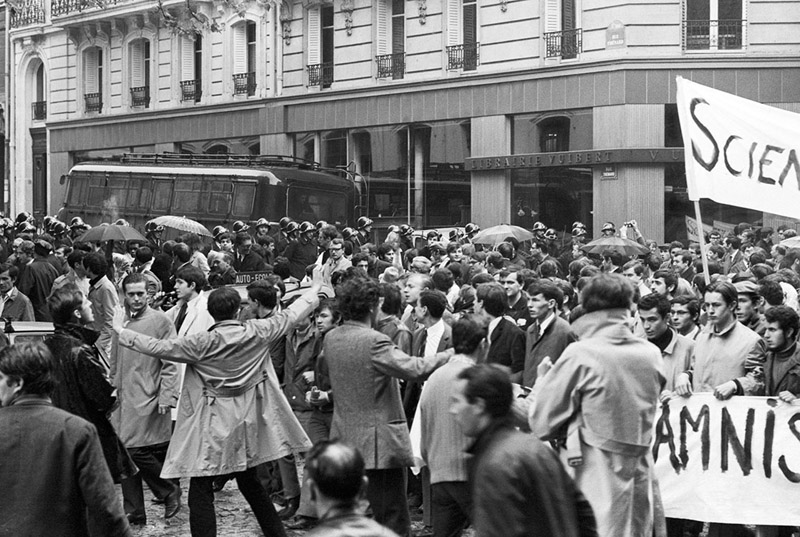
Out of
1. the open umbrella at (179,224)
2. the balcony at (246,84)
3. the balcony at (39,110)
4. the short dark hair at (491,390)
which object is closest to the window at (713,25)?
the open umbrella at (179,224)

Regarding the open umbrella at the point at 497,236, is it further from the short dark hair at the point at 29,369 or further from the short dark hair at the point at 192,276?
the short dark hair at the point at 29,369

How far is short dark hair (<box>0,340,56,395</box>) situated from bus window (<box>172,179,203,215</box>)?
22598 millimetres

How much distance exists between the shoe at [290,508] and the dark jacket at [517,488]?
17.5 ft

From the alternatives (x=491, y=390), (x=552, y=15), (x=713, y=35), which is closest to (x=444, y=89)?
(x=552, y=15)

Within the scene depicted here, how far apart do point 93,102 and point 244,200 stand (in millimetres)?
17395

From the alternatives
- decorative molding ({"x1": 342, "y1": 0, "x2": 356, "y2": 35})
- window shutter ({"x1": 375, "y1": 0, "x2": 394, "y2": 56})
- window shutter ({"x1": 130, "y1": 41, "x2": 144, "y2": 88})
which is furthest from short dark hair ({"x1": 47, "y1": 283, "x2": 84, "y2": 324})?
window shutter ({"x1": 130, "y1": 41, "x2": 144, "y2": 88})

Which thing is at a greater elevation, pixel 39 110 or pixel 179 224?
pixel 39 110

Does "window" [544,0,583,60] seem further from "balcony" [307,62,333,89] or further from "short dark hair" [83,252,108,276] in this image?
"short dark hair" [83,252,108,276]

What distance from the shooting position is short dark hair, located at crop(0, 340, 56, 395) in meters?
5.68

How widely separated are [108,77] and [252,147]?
25.6 ft

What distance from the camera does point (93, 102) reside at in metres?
42.9

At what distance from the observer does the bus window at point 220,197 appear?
2767 cm

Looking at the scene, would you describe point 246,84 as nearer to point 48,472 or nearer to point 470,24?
point 470,24

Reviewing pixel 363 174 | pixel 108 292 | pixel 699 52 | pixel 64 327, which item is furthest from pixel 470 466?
pixel 363 174
